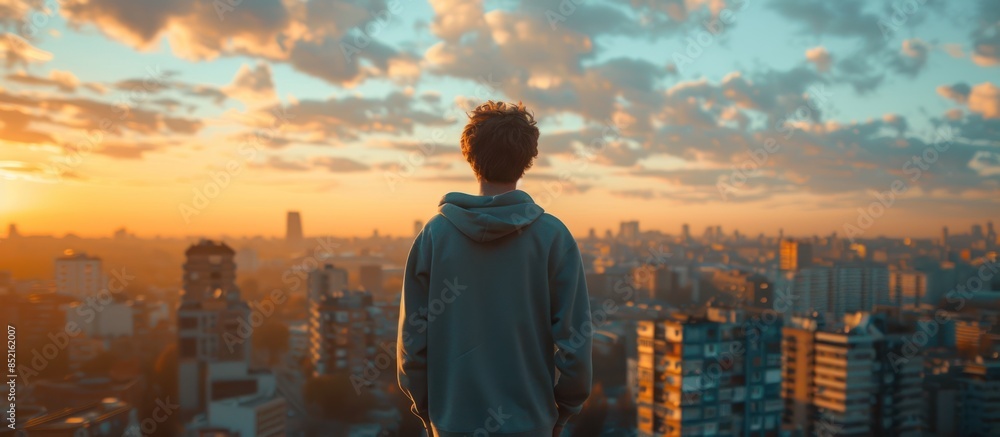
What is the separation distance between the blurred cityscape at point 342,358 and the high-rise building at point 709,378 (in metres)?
0.02

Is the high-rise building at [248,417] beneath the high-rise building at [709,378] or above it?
beneath

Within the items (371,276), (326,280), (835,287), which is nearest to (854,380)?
(835,287)

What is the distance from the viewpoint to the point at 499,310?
917 mm

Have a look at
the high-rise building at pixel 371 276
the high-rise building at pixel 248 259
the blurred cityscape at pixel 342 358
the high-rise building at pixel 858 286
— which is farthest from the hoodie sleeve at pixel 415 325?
the high-rise building at pixel 858 286

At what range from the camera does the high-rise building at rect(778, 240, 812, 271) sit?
72.0 feet

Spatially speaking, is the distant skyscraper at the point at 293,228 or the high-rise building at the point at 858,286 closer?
the high-rise building at the point at 858,286

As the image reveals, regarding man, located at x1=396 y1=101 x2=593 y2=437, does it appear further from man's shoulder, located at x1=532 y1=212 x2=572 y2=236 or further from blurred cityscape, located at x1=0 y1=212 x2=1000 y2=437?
blurred cityscape, located at x1=0 y1=212 x2=1000 y2=437

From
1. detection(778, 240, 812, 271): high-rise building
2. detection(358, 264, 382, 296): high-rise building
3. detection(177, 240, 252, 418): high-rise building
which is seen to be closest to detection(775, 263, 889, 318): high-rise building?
detection(778, 240, 812, 271): high-rise building

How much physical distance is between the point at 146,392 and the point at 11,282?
256cm

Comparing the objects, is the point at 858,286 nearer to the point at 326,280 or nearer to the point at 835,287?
the point at 835,287

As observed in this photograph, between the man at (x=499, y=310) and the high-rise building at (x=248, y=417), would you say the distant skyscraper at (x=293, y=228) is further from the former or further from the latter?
the man at (x=499, y=310)

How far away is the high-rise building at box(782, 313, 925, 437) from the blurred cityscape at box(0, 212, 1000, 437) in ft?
0.08

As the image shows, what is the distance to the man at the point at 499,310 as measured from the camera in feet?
2.98

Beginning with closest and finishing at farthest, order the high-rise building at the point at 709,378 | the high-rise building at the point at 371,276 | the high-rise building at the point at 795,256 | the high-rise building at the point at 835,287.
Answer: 1. the high-rise building at the point at 709,378
2. the high-rise building at the point at 371,276
3. the high-rise building at the point at 835,287
4. the high-rise building at the point at 795,256
